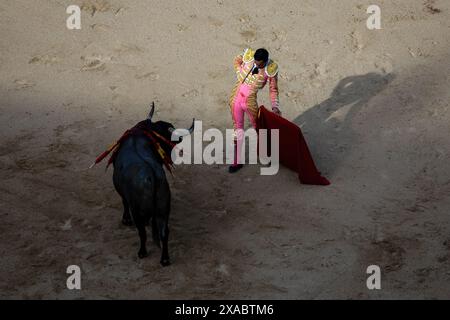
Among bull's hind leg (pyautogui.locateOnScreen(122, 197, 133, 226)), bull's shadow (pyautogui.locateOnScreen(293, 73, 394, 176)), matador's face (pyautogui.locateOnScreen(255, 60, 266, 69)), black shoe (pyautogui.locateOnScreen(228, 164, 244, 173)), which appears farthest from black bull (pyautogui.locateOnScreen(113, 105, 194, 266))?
bull's shadow (pyautogui.locateOnScreen(293, 73, 394, 176))

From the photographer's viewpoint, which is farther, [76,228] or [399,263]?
[76,228]

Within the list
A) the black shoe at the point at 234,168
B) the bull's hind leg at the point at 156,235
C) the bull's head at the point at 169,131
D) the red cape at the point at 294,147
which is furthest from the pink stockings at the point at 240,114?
the bull's hind leg at the point at 156,235

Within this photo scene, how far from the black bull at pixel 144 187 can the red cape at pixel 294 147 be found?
1.43 m

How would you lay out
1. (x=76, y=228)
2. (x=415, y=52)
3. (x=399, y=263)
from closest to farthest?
(x=399, y=263), (x=76, y=228), (x=415, y=52)

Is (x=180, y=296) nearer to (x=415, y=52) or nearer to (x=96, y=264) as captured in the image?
(x=96, y=264)

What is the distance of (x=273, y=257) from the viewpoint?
639 cm

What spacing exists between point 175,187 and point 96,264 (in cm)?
140

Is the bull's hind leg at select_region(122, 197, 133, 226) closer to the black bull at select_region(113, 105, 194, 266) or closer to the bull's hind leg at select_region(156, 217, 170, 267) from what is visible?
the black bull at select_region(113, 105, 194, 266)

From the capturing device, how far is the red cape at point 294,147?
24.1 feet

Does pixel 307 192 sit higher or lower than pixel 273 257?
higher

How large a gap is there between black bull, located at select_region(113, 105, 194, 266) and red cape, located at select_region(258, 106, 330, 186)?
1.43 meters

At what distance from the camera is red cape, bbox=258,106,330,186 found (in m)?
7.36
